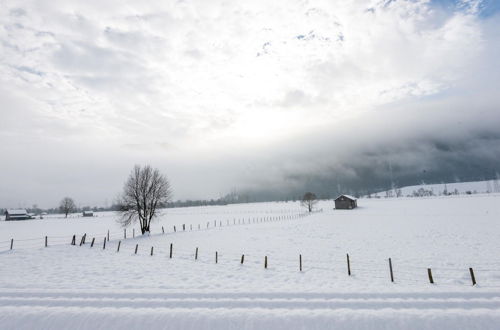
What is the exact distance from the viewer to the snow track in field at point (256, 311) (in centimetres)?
1064

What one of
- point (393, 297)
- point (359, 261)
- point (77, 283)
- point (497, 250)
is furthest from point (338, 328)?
point (497, 250)

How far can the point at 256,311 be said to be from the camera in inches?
452

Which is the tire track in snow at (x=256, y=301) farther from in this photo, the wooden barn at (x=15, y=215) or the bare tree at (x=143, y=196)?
the wooden barn at (x=15, y=215)

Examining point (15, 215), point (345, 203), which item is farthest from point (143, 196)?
point (15, 215)

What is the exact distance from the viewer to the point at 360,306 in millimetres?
11820

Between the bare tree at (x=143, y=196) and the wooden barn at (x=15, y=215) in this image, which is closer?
the bare tree at (x=143, y=196)

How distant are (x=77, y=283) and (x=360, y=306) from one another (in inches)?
638

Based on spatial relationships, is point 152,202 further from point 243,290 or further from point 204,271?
point 243,290

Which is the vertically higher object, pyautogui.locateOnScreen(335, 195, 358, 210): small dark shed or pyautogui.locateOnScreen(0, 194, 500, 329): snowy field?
pyautogui.locateOnScreen(335, 195, 358, 210): small dark shed

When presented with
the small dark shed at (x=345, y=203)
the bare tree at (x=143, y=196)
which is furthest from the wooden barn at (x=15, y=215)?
the small dark shed at (x=345, y=203)

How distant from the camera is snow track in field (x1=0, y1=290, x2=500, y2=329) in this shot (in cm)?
1064

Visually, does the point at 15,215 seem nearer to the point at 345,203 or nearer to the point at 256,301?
the point at 345,203

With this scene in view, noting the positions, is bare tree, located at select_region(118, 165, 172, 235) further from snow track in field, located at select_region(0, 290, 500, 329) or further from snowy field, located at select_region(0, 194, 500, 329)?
snow track in field, located at select_region(0, 290, 500, 329)

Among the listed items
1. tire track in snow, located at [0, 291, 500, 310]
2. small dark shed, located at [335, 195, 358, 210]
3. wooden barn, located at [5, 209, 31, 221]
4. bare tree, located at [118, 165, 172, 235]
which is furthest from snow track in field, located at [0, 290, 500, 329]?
wooden barn, located at [5, 209, 31, 221]
